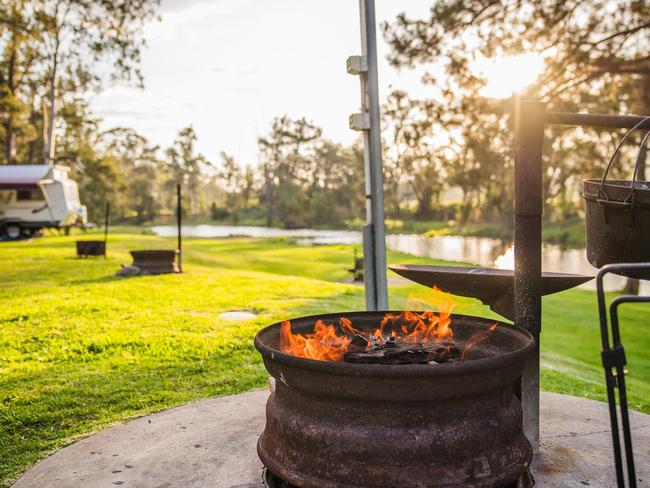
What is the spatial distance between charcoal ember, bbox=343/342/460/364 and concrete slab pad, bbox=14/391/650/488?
70 centimetres

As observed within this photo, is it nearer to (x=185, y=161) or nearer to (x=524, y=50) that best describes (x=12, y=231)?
(x=524, y=50)

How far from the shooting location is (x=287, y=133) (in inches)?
2542

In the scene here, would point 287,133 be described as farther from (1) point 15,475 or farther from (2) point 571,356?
(1) point 15,475

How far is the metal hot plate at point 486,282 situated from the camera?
109 inches

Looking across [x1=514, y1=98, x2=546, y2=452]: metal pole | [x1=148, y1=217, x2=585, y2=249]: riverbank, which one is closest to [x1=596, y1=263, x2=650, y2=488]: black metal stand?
[x1=514, y1=98, x2=546, y2=452]: metal pole

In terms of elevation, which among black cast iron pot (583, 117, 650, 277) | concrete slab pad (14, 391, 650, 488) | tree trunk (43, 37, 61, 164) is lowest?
concrete slab pad (14, 391, 650, 488)

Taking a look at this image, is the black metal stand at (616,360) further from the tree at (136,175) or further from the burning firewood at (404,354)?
the tree at (136,175)

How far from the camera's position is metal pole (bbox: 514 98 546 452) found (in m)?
2.59

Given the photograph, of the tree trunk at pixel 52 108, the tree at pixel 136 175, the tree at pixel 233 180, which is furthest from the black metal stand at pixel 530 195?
the tree at pixel 233 180

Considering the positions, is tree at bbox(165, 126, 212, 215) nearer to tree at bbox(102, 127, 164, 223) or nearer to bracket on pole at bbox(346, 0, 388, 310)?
tree at bbox(102, 127, 164, 223)

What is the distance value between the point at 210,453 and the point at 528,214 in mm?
1927

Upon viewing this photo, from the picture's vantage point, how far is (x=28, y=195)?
25.2 metres

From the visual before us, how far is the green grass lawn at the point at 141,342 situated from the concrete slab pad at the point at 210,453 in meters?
0.33

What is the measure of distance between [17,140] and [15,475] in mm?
37346
